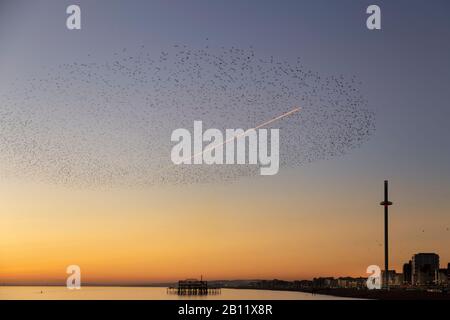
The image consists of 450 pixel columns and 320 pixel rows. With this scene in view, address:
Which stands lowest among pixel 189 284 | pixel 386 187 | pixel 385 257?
pixel 189 284

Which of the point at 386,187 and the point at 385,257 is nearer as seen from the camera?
the point at 385,257
